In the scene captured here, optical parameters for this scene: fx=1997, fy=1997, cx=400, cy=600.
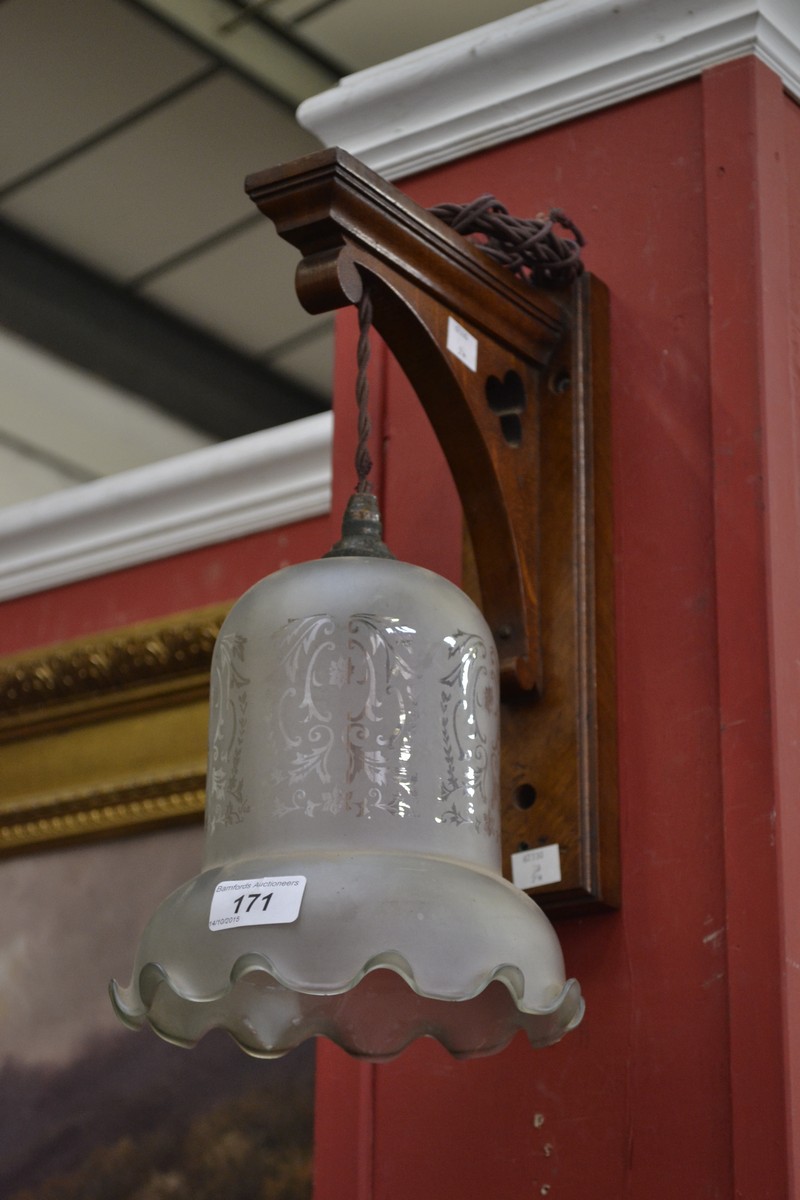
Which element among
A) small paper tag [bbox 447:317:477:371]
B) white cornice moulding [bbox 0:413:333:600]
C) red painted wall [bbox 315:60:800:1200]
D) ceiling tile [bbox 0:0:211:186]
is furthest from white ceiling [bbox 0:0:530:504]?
small paper tag [bbox 447:317:477:371]

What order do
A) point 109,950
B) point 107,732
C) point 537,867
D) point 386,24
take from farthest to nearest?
point 386,24 < point 107,732 < point 109,950 < point 537,867

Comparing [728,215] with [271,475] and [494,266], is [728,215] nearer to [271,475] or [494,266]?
[494,266]

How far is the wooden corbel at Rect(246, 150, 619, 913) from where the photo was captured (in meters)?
1.08

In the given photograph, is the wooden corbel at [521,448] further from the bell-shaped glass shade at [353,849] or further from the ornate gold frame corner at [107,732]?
the ornate gold frame corner at [107,732]

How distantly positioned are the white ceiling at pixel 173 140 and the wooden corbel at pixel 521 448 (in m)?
1.38

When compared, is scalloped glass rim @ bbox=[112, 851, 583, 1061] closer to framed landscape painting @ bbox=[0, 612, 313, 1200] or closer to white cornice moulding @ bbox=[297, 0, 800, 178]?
white cornice moulding @ bbox=[297, 0, 800, 178]

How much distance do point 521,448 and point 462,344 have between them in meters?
0.10

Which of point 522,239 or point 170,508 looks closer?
point 522,239

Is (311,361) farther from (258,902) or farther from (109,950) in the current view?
(258,902)

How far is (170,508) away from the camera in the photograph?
7.07 ft

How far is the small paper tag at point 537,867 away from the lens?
1.15m

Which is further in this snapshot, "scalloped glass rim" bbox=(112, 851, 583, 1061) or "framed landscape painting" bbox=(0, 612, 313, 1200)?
"framed landscape painting" bbox=(0, 612, 313, 1200)

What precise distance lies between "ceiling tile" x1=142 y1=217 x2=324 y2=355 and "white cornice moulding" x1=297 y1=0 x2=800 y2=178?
4.95 feet

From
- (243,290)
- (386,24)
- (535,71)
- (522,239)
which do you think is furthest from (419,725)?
(243,290)
